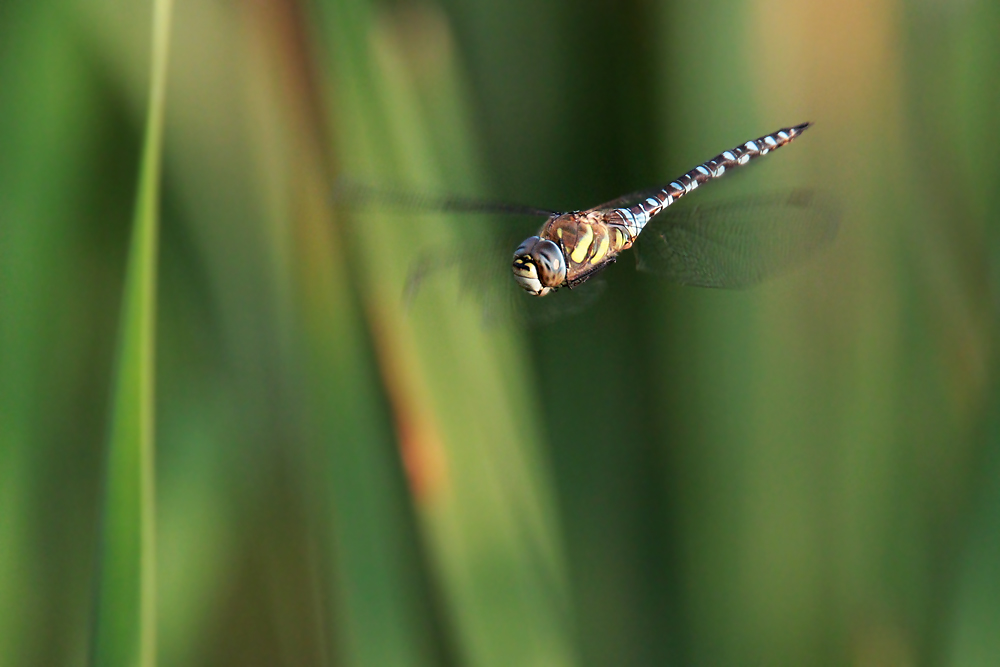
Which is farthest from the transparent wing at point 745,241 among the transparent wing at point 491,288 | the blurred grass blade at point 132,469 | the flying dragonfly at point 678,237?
the blurred grass blade at point 132,469

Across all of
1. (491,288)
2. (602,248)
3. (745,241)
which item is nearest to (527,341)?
(491,288)

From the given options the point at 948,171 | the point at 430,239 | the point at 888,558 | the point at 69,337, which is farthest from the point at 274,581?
the point at 948,171

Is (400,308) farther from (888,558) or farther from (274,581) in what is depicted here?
(888,558)

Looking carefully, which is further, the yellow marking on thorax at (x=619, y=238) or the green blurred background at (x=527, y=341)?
the yellow marking on thorax at (x=619, y=238)

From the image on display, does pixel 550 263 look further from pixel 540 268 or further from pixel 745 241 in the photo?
pixel 745 241

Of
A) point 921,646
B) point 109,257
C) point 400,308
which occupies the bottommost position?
point 921,646

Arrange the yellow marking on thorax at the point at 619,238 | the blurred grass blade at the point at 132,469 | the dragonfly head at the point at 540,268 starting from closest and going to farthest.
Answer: the blurred grass blade at the point at 132,469, the dragonfly head at the point at 540,268, the yellow marking on thorax at the point at 619,238

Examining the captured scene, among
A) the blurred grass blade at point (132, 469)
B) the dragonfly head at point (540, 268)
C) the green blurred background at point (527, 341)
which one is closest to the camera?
the blurred grass blade at point (132, 469)

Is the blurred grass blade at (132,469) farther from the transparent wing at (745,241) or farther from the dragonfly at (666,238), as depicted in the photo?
the transparent wing at (745,241)
